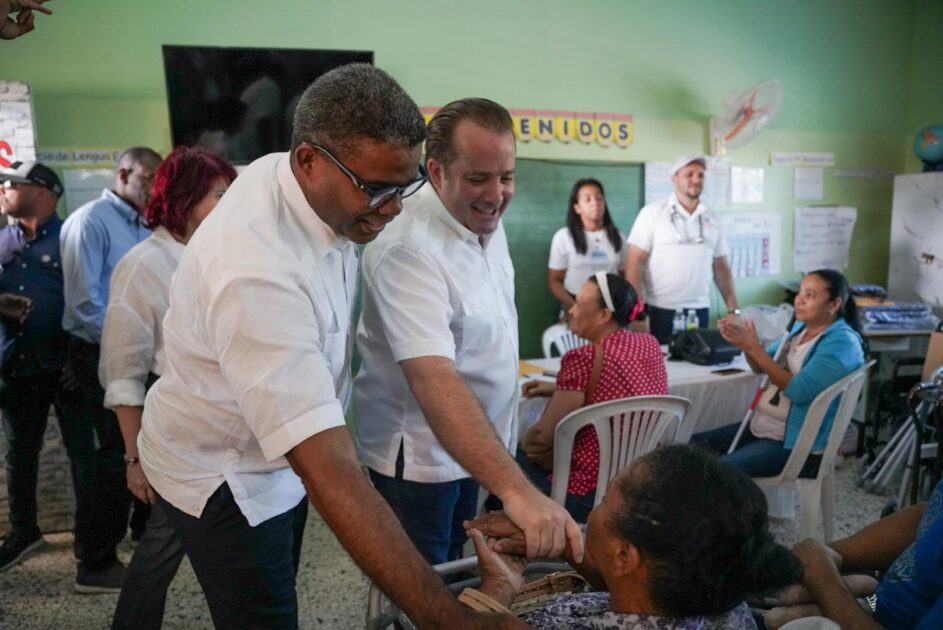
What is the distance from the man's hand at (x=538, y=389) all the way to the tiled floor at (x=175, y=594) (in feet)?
3.21

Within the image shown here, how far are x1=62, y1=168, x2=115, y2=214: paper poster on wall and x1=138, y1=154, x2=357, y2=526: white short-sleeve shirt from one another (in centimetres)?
287

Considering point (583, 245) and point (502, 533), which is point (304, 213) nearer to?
point (502, 533)

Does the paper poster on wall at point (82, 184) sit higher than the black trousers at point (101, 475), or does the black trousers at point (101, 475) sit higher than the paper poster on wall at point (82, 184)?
the paper poster on wall at point (82, 184)

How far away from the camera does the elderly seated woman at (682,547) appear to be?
0.98m

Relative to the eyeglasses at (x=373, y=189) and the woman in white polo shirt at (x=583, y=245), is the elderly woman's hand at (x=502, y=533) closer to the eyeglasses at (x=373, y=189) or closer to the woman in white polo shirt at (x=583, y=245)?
the eyeglasses at (x=373, y=189)

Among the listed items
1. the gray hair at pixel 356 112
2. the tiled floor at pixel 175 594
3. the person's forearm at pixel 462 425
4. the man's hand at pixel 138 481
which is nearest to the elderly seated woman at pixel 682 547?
the person's forearm at pixel 462 425

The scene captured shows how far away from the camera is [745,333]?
9.23ft

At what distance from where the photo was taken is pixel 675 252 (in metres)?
4.42

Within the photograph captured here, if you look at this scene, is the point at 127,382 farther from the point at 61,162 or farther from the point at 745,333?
the point at 61,162

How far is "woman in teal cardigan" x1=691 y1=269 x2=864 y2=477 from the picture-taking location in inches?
105

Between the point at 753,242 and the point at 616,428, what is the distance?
3.67 m

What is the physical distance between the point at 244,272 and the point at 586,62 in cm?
429

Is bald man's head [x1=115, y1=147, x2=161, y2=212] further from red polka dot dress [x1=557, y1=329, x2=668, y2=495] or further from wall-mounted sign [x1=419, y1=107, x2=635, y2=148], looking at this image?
wall-mounted sign [x1=419, y1=107, x2=635, y2=148]

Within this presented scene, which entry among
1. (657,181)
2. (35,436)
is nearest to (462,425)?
(35,436)
